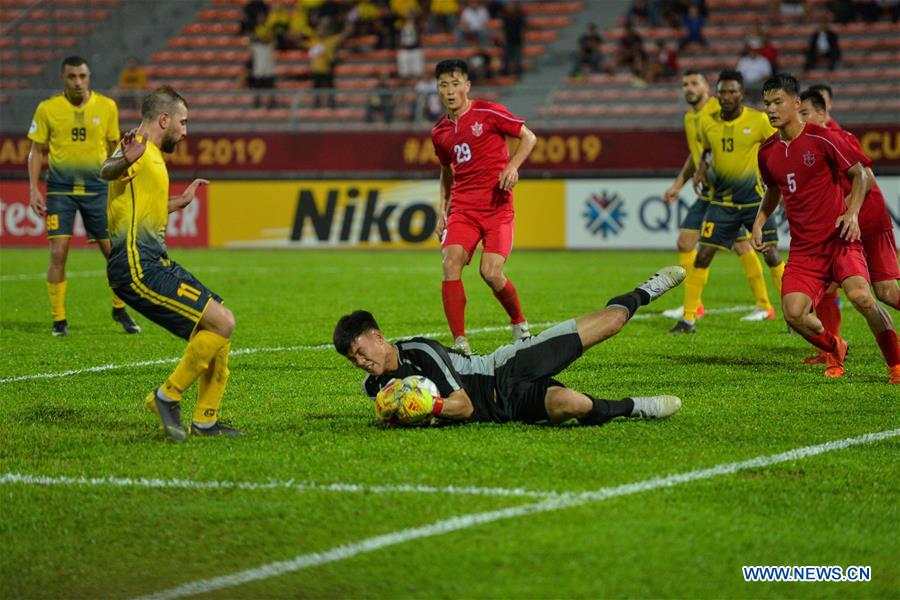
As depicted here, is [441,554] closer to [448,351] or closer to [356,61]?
[448,351]

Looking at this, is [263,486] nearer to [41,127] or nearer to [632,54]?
[41,127]

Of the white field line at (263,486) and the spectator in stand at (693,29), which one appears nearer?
the white field line at (263,486)

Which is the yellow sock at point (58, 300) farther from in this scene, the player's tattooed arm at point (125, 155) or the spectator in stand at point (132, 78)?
the spectator in stand at point (132, 78)

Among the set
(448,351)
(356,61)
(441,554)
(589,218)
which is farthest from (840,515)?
(356,61)

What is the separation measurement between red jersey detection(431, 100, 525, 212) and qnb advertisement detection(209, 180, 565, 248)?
1296cm

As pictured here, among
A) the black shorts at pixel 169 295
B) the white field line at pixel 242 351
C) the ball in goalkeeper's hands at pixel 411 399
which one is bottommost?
the white field line at pixel 242 351

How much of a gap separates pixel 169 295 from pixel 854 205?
4.54m

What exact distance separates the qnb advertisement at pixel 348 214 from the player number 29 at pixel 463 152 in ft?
42.6

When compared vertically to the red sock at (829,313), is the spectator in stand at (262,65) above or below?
above

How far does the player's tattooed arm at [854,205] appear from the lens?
882cm

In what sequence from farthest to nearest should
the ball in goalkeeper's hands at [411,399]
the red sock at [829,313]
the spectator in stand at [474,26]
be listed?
1. the spectator in stand at [474,26]
2. the red sock at [829,313]
3. the ball in goalkeeper's hands at [411,399]

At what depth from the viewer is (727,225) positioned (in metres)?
12.7

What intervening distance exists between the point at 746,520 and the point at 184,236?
2124 cm

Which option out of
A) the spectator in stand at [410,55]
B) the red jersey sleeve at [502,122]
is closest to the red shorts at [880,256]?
the red jersey sleeve at [502,122]
